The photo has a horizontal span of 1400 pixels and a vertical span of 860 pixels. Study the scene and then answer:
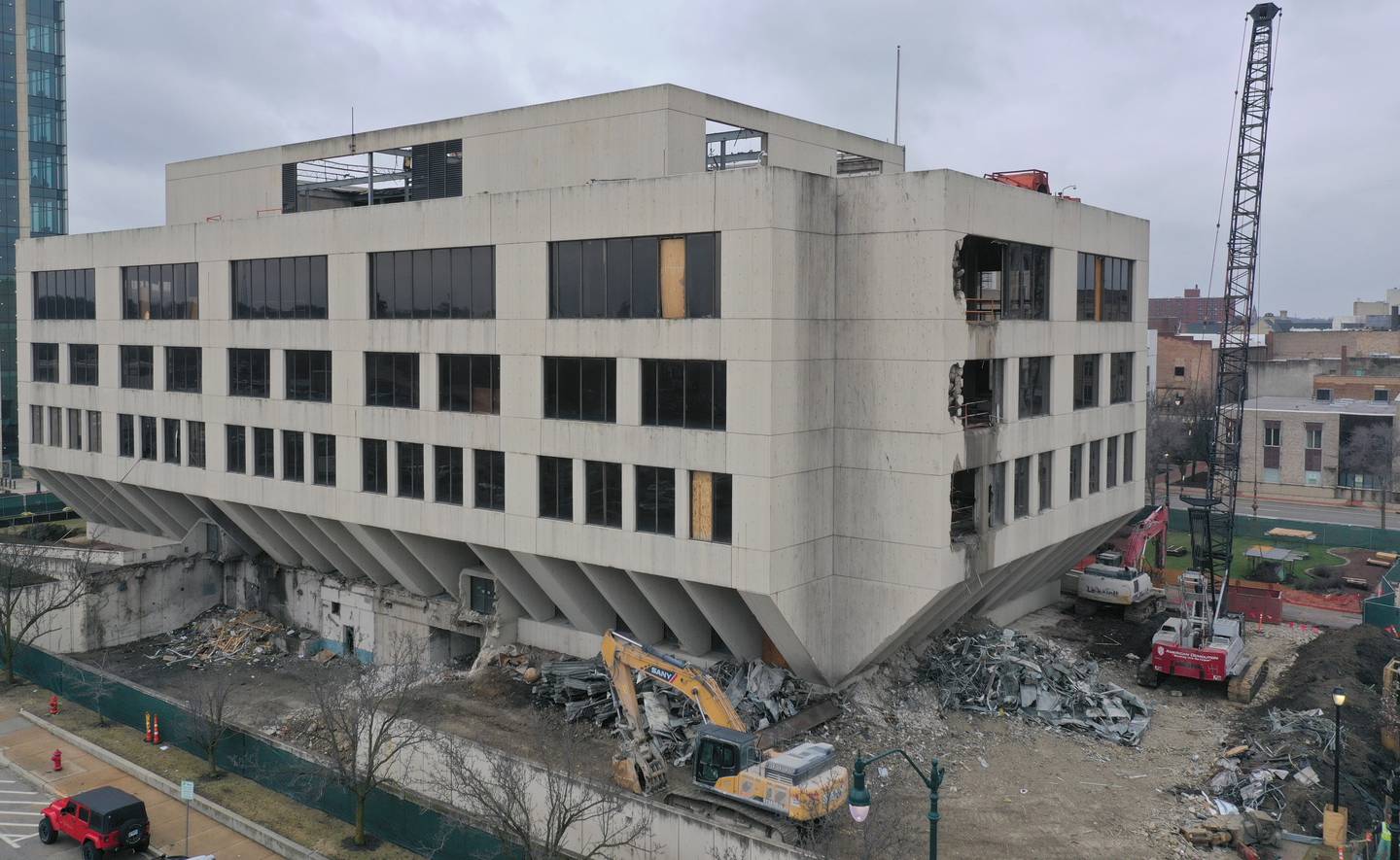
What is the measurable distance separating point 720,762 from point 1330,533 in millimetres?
53493

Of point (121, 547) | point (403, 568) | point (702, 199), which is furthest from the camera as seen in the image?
point (121, 547)

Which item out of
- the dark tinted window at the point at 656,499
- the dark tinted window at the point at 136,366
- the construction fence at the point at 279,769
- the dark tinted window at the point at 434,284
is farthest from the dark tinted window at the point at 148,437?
the dark tinted window at the point at 656,499

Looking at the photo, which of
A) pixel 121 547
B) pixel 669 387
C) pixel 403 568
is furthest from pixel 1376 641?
pixel 121 547

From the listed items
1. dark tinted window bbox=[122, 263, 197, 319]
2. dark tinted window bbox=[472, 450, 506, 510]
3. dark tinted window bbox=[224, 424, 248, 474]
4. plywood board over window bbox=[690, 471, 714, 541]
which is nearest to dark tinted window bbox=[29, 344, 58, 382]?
dark tinted window bbox=[122, 263, 197, 319]

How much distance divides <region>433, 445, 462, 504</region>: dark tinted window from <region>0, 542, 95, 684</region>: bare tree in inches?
668

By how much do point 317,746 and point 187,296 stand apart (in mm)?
22481

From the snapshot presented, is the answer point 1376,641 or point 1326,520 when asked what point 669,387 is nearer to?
point 1376,641

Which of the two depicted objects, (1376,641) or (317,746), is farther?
(1376,641)

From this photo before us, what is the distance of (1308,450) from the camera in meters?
85.3

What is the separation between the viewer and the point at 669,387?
107 feet

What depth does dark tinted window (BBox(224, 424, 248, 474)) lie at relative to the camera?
4597 cm

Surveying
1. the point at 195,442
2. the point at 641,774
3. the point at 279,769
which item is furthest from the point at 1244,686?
the point at 195,442

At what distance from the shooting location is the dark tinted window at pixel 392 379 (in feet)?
130

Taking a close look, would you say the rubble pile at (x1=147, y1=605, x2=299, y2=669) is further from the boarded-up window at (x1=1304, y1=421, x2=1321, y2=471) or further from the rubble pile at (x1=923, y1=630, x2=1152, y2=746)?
the boarded-up window at (x1=1304, y1=421, x2=1321, y2=471)
